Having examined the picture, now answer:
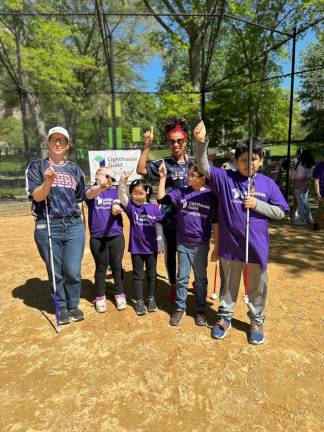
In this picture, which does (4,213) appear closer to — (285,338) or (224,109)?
(285,338)

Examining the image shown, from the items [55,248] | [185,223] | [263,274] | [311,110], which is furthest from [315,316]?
[311,110]

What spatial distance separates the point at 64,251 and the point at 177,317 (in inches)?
52.1

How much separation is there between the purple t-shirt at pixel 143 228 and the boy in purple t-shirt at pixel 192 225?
316 millimetres

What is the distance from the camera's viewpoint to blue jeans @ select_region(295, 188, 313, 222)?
8.16m

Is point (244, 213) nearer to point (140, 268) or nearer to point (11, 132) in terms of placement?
point (140, 268)

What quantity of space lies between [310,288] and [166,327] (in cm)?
211

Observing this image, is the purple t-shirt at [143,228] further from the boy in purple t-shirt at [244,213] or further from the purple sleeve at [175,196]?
the boy in purple t-shirt at [244,213]

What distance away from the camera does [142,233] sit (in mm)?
3850

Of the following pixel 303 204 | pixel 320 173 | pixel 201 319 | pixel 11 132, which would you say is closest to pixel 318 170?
pixel 320 173

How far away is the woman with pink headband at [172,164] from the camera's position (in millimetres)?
3641

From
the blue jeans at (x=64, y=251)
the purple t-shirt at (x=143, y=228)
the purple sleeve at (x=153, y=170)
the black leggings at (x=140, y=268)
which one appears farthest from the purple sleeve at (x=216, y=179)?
the blue jeans at (x=64, y=251)

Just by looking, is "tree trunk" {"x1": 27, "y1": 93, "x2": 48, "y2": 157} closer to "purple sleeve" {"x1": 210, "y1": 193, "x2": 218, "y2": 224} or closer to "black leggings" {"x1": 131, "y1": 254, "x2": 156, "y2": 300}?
"black leggings" {"x1": 131, "y1": 254, "x2": 156, "y2": 300}

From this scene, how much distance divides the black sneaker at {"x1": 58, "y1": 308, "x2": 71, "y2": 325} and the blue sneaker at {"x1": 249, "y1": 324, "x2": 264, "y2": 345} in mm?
1837

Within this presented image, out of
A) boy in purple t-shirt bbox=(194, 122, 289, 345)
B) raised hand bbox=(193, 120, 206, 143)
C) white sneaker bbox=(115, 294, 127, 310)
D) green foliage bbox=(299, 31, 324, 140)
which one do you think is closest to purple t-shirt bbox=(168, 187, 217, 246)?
boy in purple t-shirt bbox=(194, 122, 289, 345)
